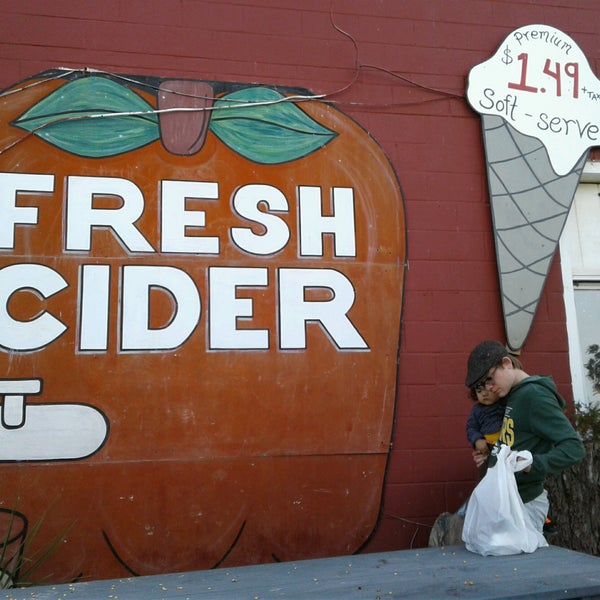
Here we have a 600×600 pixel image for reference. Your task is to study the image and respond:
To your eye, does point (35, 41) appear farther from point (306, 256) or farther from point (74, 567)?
point (74, 567)

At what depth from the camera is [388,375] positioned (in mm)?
4367

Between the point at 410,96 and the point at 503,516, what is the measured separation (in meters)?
2.92

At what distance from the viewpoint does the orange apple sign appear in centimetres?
396

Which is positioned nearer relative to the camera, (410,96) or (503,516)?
(503,516)

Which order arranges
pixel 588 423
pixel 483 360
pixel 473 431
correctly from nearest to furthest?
pixel 483 360 < pixel 473 431 < pixel 588 423

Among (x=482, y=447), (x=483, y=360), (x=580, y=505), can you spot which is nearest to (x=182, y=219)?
(x=483, y=360)

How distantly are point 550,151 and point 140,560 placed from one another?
12.3ft

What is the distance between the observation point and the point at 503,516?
9.75 feet

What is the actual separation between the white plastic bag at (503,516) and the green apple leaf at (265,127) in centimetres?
240

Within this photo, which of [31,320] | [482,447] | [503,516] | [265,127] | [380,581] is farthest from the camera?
[265,127]

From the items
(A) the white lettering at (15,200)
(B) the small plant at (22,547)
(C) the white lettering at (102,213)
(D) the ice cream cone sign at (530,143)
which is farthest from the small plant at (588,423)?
(A) the white lettering at (15,200)

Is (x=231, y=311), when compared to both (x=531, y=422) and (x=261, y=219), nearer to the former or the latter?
(x=261, y=219)

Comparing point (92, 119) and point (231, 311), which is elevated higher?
point (92, 119)

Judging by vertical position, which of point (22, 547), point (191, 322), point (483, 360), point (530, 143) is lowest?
point (22, 547)
